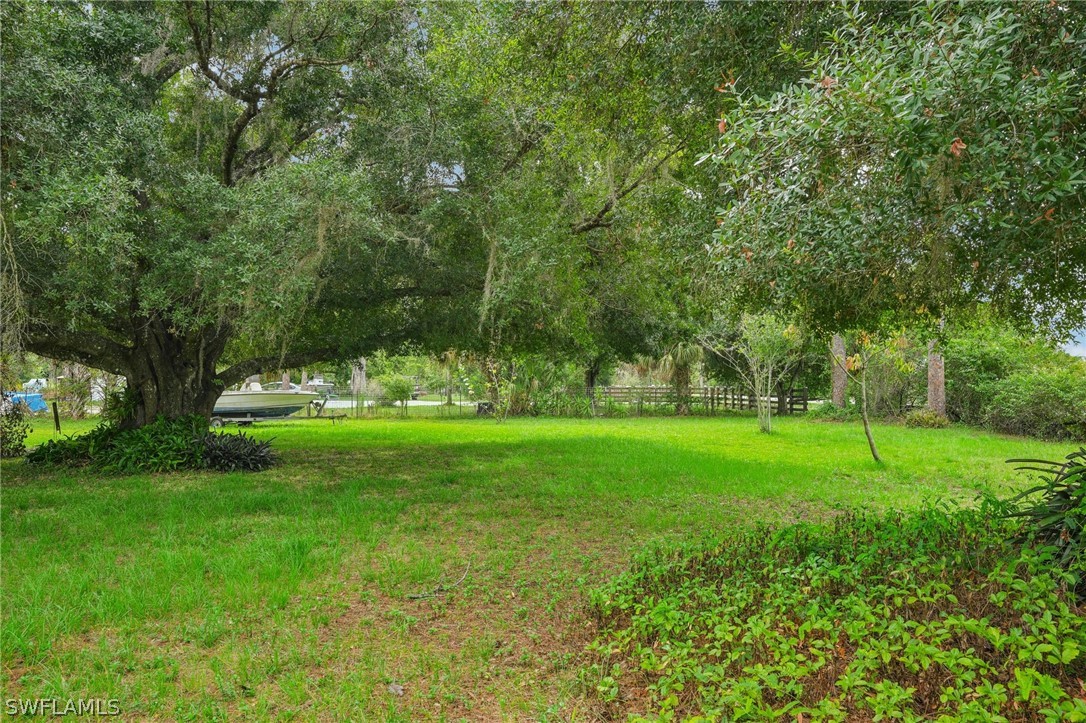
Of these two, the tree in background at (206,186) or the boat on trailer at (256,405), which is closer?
Answer: the tree in background at (206,186)

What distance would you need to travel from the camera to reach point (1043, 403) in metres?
13.4

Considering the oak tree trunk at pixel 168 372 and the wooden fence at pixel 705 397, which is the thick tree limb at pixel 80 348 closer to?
the oak tree trunk at pixel 168 372

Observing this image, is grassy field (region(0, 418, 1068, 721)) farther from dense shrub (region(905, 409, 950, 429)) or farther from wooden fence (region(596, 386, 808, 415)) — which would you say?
wooden fence (region(596, 386, 808, 415))

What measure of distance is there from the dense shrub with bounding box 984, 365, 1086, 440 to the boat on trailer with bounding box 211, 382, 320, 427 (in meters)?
20.1

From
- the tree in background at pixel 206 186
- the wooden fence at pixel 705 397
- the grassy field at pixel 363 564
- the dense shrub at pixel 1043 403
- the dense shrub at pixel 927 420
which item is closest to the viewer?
the grassy field at pixel 363 564

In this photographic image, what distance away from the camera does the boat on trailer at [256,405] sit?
756 inches

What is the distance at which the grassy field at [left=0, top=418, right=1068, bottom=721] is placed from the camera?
3107 millimetres

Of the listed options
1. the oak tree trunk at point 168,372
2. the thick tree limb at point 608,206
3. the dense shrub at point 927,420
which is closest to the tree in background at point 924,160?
the thick tree limb at point 608,206

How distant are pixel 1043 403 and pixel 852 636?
14004 mm

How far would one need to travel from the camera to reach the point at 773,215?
3.38 meters

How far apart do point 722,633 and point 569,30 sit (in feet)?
17.0

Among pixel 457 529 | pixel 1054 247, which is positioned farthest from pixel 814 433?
pixel 1054 247

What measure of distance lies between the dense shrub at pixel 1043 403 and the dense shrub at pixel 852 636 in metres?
11.4

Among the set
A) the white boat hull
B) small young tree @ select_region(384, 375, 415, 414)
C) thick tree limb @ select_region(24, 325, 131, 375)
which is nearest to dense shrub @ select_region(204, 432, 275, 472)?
thick tree limb @ select_region(24, 325, 131, 375)
